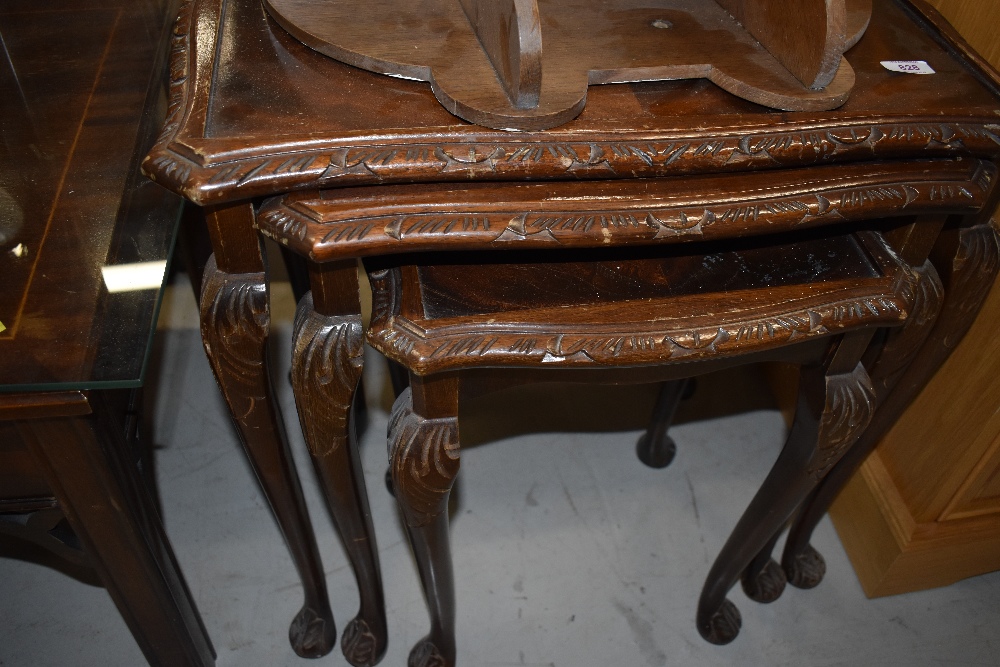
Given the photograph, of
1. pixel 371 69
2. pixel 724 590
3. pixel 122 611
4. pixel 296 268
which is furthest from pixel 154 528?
pixel 724 590

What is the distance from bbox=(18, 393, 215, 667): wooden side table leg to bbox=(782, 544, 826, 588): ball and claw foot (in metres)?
0.76

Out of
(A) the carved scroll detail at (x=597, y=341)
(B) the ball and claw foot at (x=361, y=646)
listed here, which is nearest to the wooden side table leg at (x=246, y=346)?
(A) the carved scroll detail at (x=597, y=341)

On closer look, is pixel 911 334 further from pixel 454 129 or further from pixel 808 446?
pixel 454 129

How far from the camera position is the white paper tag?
0.75 meters

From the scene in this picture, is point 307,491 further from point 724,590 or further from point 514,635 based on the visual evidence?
point 724,590

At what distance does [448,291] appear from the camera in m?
0.72

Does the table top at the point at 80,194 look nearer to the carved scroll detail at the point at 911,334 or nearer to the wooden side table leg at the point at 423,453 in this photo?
the wooden side table leg at the point at 423,453

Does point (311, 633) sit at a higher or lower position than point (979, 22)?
lower

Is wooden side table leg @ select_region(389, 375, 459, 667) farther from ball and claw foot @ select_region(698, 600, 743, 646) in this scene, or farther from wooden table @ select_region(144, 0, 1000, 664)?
ball and claw foot @ select_region(698, 600, 743, 646)

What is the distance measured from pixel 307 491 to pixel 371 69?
75 cm

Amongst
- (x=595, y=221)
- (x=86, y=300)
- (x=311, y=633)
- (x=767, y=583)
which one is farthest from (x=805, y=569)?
(x=86, y=300)

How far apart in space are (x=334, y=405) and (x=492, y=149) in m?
0.26

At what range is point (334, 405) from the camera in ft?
2.47

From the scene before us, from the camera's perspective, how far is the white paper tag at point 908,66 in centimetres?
75
